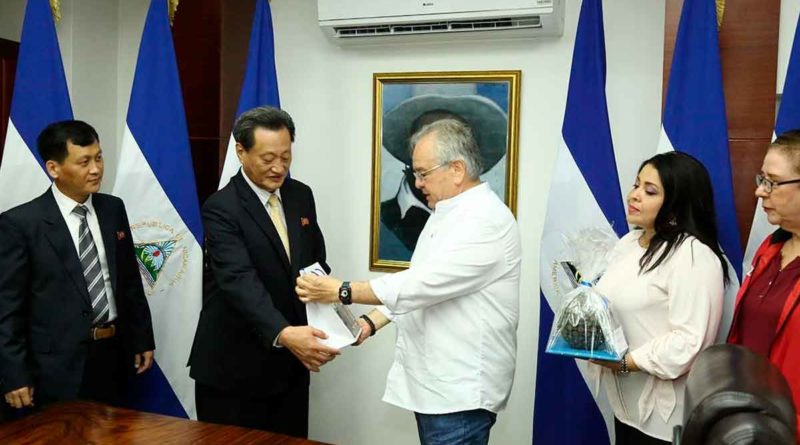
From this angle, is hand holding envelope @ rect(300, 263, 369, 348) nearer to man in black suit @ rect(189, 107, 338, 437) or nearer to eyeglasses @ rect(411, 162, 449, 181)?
man in black suit @ rect(189, 107, 338, 437)

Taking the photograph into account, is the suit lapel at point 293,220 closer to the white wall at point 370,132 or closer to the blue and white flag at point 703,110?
the white wall at point 370,132

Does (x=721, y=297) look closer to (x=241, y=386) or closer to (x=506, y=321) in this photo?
(x=506, y=321)

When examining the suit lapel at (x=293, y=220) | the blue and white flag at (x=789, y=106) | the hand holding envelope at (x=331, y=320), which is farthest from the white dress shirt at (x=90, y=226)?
the blue and white flag at (x=789, y=106)

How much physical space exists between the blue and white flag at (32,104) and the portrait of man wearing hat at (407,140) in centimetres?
149

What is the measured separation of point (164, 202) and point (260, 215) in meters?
0.88

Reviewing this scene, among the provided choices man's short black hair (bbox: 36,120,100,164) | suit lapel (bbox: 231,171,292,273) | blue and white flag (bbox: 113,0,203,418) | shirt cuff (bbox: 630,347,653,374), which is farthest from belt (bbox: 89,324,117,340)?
shirt cuff (bbox: 630,347,653,374)

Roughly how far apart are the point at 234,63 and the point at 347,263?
Result: 1.18 meters

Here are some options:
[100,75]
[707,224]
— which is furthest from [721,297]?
[100,75]

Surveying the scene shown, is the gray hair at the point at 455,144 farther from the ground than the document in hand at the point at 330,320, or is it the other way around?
the gray hair at the point at 455,144

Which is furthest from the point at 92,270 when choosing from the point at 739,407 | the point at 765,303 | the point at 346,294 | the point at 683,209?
the point at 739,407

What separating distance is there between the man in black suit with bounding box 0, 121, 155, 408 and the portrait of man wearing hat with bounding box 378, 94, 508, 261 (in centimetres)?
130

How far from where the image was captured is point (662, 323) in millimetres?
1867

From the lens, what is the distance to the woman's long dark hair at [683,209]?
188 centimetres

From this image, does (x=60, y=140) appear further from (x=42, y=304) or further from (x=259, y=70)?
(x=259, y=70)
